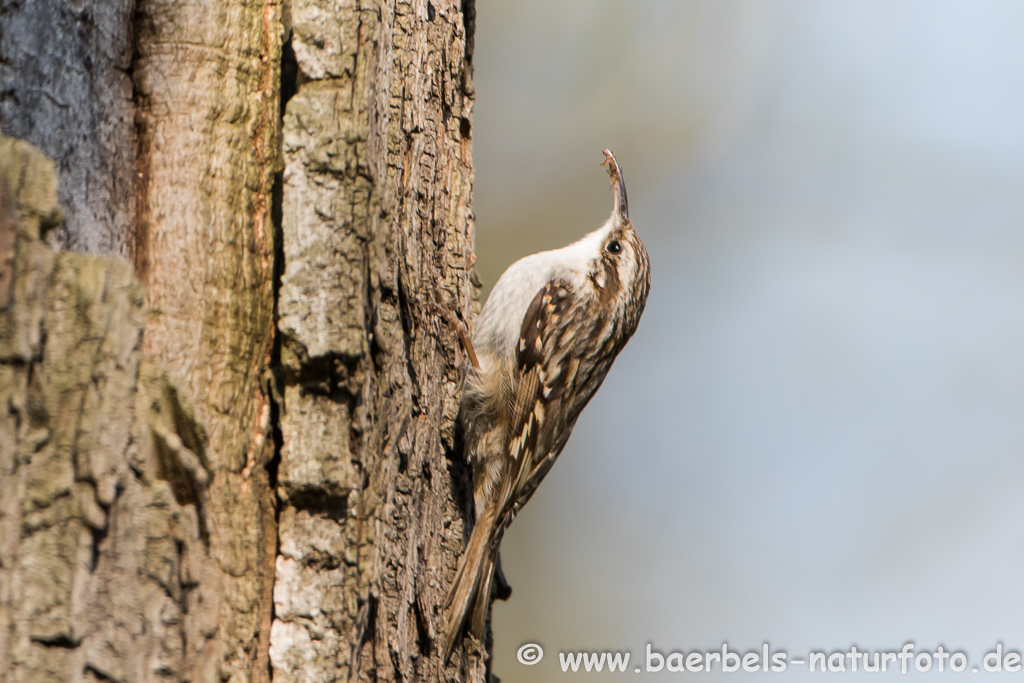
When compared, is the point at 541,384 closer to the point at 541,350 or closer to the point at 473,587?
the point at 541,350

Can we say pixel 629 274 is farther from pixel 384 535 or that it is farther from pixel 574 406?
pixel 384 535

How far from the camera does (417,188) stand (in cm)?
202

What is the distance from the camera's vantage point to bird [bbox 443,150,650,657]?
2615mm

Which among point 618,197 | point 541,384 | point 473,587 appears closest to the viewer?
point 473,587

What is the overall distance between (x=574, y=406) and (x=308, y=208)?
170 centimetres

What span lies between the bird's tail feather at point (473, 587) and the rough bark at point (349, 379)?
88mm

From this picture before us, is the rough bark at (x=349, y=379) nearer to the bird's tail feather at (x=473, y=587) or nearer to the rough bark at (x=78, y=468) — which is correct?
Answer: the bird's tail feather at (x=473, y=587)

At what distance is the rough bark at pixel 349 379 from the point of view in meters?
1.43

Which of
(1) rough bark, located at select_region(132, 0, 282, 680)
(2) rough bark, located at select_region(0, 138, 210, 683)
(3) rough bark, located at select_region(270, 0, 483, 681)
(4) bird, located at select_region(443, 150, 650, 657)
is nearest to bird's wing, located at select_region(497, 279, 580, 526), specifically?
(4) bird, located at select_region(443, 150, 650, 657)

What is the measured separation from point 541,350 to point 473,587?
3.38 ft

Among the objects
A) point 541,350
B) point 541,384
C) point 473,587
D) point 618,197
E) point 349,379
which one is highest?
point 618,197

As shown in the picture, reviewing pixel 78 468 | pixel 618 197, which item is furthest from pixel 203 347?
pixel 618 197

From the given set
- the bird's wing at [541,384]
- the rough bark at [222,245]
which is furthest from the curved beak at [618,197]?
the rough bark at [222,245]

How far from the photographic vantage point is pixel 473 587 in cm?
213
